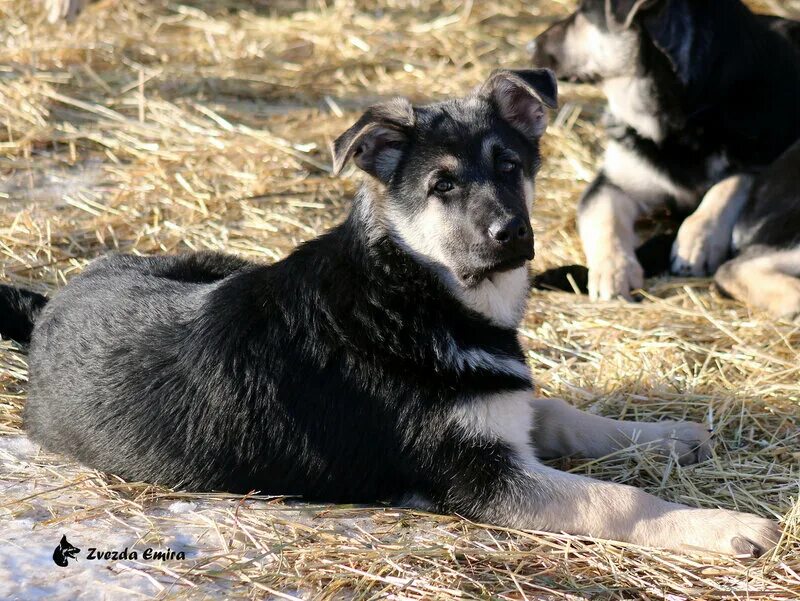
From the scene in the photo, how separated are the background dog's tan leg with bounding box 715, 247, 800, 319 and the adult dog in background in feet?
0.25

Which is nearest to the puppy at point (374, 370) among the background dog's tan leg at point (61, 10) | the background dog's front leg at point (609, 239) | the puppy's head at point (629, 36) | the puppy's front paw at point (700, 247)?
the background dog's front leg at point (609, 239)

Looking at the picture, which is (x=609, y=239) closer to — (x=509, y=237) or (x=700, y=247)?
(x=700, y=247)

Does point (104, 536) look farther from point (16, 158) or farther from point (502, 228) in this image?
point (16, 158)

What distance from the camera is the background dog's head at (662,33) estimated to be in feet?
23.6

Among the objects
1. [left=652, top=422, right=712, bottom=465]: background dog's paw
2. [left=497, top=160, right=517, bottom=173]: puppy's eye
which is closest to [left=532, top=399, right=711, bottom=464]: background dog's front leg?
[left=652, top=422, right=712, bottom=465]: background dog's paw

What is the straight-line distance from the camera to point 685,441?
484 centimetres

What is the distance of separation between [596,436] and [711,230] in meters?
2.79

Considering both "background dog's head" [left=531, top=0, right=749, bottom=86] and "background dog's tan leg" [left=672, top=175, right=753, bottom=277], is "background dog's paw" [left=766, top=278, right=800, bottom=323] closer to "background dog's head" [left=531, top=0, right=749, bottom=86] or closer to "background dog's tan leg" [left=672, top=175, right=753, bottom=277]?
"background dog's tan leg" [left=672, top=175, right=753, bottom=277]

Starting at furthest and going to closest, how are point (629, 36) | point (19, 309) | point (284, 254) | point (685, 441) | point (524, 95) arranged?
point (629, 36)
point (284, 254)
point (19, 309)
point (524, 95)
point (685, 441)

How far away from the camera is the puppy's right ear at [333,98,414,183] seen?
4.60 metres

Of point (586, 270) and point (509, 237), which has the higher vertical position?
point (509, 237)

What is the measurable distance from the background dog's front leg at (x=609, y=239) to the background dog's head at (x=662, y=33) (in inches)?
34.6

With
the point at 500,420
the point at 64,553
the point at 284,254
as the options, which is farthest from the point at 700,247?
the point at 64,553

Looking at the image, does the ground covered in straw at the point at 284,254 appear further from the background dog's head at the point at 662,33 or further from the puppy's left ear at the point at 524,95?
the puppy's left ear at the point at 524,95
